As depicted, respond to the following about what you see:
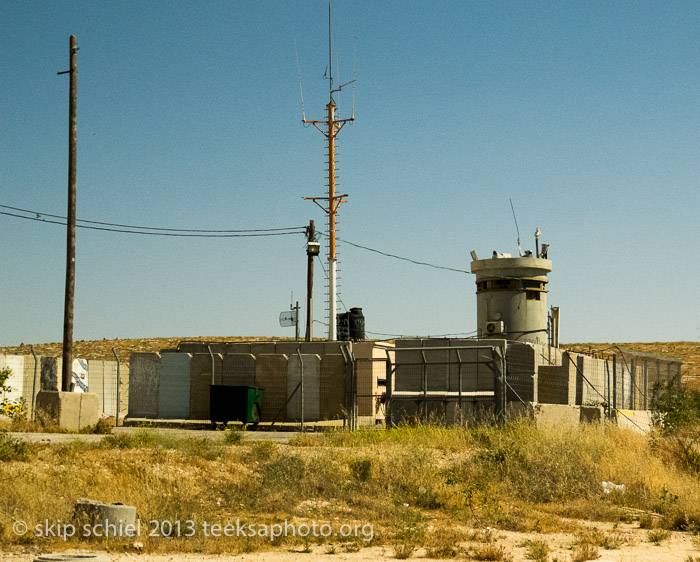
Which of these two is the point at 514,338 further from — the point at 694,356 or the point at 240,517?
the point at 694,356

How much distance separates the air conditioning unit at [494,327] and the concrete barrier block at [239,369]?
25.8 ft

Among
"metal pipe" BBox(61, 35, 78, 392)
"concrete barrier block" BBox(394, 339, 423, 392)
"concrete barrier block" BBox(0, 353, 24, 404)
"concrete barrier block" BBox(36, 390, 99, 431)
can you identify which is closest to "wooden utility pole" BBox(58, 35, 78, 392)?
"metal pipe" BBox(61, 35, 78, 392)

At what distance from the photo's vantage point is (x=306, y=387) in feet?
91.5

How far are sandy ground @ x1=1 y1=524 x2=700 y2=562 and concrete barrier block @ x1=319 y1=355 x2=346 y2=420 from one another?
16.0m

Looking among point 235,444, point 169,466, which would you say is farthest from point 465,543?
point 235,444

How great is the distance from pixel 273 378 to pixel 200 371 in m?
2.60

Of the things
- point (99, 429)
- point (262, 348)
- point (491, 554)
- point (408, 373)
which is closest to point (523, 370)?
point (408, 373)

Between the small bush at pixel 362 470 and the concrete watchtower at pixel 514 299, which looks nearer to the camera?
the small bush at pixel 362 470

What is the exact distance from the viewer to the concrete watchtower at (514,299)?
2769 centimetres

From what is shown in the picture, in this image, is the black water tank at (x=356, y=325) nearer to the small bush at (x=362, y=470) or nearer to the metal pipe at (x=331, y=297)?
the metal pipe at (x=331, y=297)

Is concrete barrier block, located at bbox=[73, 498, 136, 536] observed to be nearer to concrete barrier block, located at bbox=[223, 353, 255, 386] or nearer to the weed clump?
the weed clump

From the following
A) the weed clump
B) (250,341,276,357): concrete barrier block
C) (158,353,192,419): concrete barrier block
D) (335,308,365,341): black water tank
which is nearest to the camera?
the weed clump

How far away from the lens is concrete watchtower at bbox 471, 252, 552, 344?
90.8ft

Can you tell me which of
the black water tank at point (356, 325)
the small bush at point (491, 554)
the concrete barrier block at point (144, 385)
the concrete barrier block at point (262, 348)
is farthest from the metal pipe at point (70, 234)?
the black water tank at point (356, 325)
